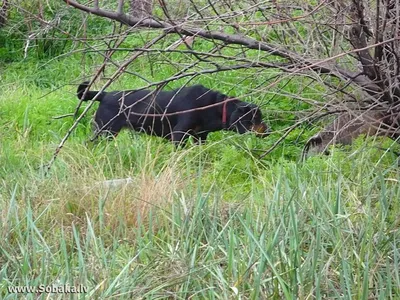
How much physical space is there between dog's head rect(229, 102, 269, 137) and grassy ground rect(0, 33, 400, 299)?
107cm

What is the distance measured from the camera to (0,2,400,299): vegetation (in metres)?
3.62

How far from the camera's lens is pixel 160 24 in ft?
16.9

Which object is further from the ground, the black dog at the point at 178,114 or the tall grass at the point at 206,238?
the tall grass at the point at 206,238

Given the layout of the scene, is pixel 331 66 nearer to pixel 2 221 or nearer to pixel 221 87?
pixel 2 221

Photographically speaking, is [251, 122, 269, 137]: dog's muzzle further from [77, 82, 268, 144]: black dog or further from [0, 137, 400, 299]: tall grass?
[0, 137, 400, 299]: tall grass

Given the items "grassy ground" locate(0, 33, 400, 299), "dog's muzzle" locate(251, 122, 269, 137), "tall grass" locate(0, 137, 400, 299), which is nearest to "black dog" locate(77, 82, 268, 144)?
"dog's muzzle" locate(251, 122, 269, 137)

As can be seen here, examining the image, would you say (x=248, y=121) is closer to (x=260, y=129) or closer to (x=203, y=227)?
(x=260, y=129)

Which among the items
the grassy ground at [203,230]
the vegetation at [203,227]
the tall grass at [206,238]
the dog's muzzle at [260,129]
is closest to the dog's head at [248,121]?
the dog's muzzle at [260,129]

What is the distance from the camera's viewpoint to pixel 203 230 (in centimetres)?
424

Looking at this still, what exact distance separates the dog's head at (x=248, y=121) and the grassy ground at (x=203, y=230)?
107cm

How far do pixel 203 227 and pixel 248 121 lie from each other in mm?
3351

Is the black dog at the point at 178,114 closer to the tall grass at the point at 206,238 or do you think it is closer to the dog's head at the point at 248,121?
the dog's head at the point at 248,121

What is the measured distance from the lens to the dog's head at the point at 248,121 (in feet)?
23.7

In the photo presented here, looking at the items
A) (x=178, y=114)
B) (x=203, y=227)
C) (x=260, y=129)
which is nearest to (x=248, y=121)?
(x=260, y=129)
